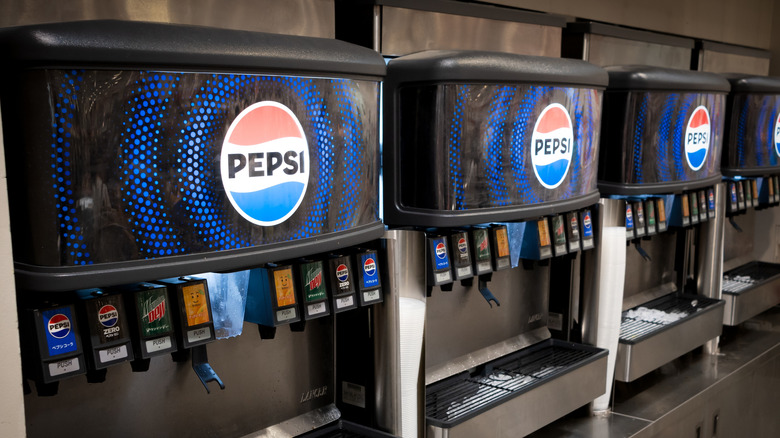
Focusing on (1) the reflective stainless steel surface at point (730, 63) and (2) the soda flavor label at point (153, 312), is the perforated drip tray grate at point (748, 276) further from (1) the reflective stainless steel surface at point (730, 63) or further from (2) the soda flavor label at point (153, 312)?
(2) the soda flavor label at point (153, 312)

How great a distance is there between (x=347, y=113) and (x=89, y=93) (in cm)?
63

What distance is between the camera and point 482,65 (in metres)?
2.32

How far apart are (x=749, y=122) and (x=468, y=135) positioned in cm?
257

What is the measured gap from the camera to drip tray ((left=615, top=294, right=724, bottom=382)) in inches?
130

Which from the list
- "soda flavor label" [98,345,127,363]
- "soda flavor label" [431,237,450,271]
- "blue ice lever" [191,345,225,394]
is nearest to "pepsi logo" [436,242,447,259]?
"soda flavor label" [431,237,450,271]

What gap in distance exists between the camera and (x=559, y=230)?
9.13 ft

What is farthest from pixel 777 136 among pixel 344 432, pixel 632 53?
pixel 344 432

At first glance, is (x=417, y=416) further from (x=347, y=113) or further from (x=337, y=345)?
(x=347, y=113)

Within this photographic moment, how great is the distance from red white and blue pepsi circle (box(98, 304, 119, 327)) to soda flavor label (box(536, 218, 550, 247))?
1578mm

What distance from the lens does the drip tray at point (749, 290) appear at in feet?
14.3

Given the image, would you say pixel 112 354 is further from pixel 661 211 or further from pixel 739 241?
pixel 739 241

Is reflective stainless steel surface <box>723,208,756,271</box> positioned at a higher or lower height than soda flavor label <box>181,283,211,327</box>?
lower

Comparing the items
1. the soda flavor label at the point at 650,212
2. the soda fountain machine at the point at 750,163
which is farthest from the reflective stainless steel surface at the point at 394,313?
the soda fountain machine at the point at 750,163

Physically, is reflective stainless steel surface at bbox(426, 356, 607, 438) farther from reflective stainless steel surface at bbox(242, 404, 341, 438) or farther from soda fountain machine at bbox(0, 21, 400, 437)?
soda fountain machine at bbox(0, 21, 400, 437)
